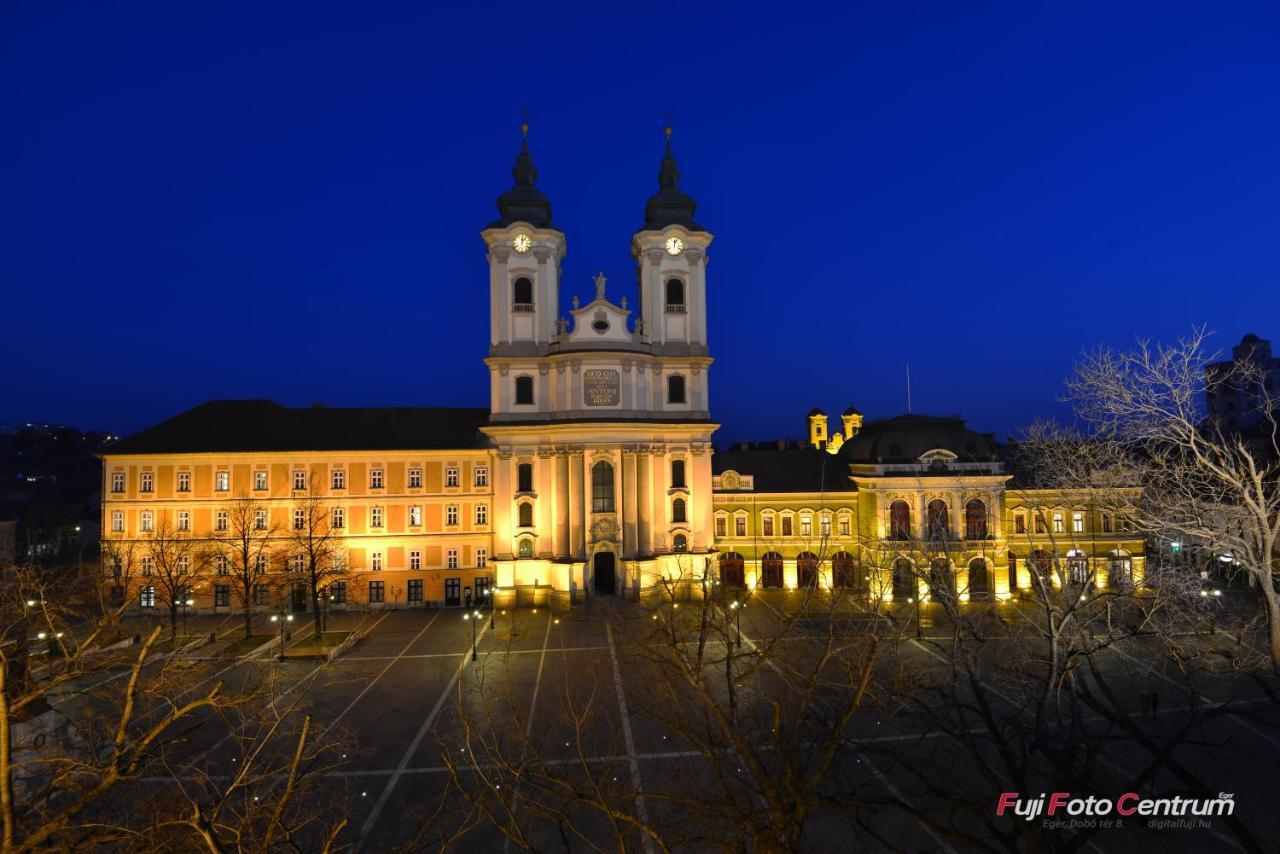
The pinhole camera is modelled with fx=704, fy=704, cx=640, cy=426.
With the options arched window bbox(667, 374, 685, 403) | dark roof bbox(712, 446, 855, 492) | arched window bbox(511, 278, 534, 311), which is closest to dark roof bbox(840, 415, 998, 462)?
dark roof bbox(712, 446, 855, 492)

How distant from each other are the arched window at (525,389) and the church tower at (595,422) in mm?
87

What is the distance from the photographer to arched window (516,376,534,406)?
43438 mm

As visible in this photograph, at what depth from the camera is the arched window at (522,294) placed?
143ft

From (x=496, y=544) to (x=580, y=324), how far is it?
14.3 meters

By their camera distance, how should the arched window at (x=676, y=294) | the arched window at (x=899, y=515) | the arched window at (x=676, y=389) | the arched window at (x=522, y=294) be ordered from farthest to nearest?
1. the arched window at (x=676, y=294)
2. the arched window at (x=676, y=389)
3. the arched window at (x=522, y=294)
4. the arched window at (x=899, y=515)

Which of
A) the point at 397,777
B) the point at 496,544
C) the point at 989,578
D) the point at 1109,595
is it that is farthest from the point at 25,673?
the point at 989,578

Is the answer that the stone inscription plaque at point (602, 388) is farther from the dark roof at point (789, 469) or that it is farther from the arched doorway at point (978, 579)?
the arched doorway at point (978, 579)

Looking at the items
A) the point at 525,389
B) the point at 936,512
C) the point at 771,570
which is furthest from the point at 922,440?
the point at 525,389

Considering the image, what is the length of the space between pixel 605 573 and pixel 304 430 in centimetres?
2080

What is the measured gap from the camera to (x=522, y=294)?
43938 mm

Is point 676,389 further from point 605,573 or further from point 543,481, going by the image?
point 605,573

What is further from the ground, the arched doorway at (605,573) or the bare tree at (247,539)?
the bare tree at (247,539)

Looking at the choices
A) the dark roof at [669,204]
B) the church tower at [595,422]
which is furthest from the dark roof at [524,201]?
the dark roof at [669,204]

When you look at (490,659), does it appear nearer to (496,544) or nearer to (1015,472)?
(496,544)
